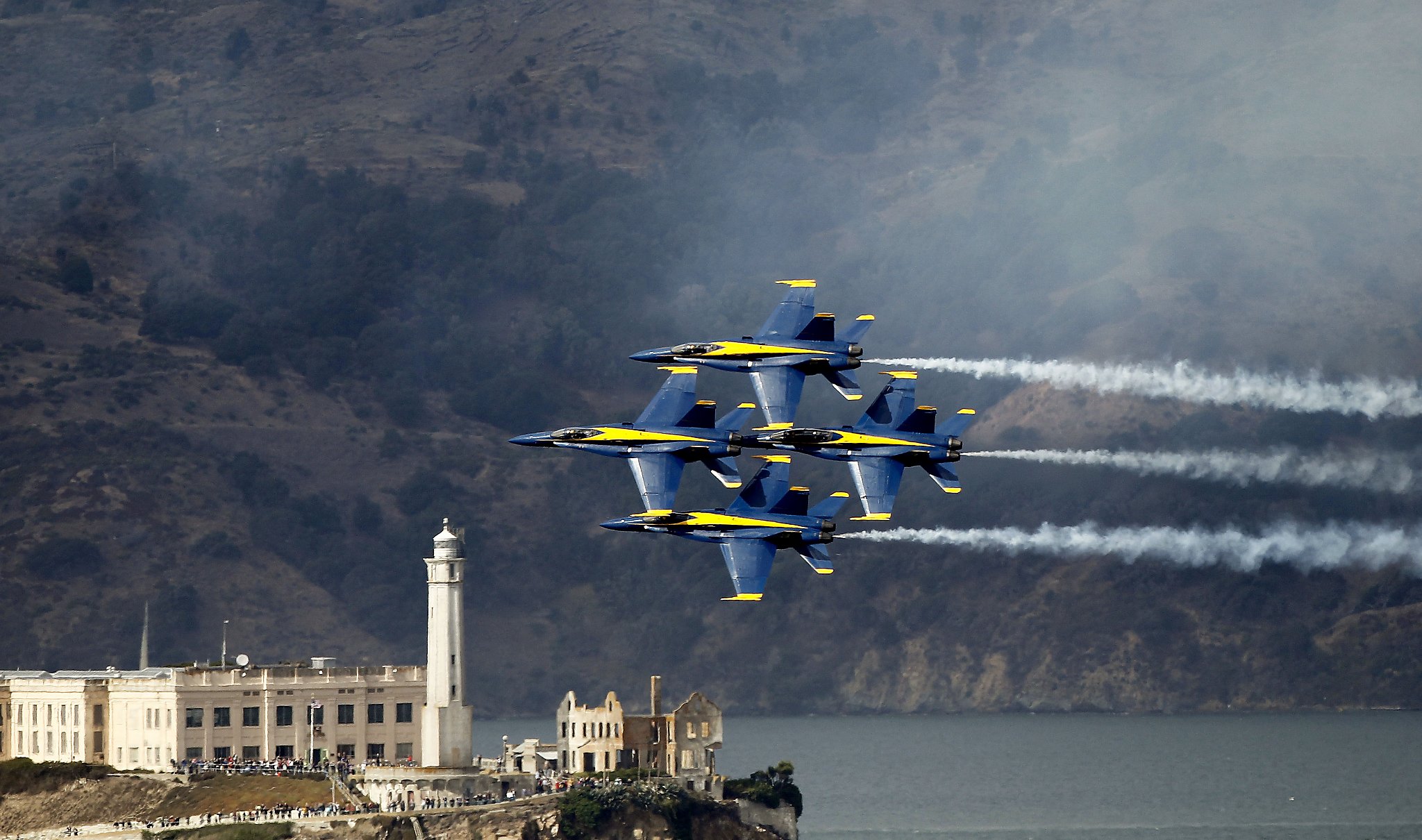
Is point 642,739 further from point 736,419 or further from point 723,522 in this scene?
point 723,522

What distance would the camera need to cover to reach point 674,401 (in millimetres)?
135750

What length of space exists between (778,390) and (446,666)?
109 ft

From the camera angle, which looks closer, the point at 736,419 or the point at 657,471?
the point at 657,471

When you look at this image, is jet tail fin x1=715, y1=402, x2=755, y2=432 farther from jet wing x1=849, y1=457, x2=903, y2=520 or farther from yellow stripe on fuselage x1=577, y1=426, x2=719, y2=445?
jet wing x1=849, y1=457, x2=903, y2=520

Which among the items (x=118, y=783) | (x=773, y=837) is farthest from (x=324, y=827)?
(x=773, y=837)

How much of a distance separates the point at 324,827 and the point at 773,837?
30.3m

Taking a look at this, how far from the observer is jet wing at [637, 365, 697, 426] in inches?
5315

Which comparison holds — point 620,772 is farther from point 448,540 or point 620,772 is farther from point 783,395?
point 783,395

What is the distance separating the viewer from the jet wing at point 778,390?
131875mm

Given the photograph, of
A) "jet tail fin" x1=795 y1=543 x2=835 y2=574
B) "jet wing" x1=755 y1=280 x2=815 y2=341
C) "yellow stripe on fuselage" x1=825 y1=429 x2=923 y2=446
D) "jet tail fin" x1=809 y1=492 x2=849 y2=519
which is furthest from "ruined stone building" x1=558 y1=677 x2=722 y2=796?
"yellow stripe on fuselage" x1=825 y1=429 x2=923 y2=446

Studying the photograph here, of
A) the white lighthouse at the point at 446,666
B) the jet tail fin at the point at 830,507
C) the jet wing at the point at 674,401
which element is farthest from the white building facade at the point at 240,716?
the jet tail fin at the point at 830,507

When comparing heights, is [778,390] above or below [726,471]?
above

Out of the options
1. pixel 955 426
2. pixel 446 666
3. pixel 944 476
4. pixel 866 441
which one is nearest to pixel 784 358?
pixel 866 441

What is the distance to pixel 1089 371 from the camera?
168625mm
